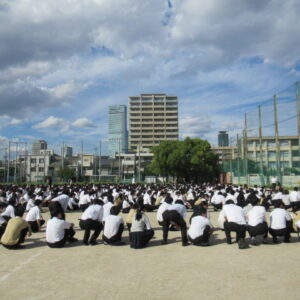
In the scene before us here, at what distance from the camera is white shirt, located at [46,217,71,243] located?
7.12 m

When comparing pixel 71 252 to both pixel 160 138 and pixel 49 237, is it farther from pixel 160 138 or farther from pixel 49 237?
pixel 160 138

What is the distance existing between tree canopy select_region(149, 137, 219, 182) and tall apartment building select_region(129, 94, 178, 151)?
67923 mm

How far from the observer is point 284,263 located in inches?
223

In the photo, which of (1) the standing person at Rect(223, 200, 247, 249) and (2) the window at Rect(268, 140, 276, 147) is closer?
(1) the standing person at Rect(223, 200, 247, 249)

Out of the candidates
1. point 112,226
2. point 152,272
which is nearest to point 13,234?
point 112,226

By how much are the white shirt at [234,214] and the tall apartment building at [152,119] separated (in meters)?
105

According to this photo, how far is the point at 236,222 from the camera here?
23.4 feet

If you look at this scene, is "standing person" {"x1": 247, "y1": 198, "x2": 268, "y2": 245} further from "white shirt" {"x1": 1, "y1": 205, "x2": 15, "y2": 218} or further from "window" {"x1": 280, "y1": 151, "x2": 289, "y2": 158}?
"window" {"x1": 280, "y1": 151, "x2": 289, "y2": 158}

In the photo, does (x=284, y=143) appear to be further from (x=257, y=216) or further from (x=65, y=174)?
(x=65, y=174)

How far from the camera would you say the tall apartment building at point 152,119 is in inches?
4456

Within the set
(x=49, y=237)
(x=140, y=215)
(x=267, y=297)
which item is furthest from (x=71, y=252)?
(x=267, y=297)

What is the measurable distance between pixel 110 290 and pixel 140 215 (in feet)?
9.77

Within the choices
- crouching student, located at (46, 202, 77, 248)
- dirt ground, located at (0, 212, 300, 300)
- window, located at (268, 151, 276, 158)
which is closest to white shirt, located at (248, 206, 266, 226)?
dirt ground, located at (0, 212, 300, 300)

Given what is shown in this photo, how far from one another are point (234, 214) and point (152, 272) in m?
2.85
